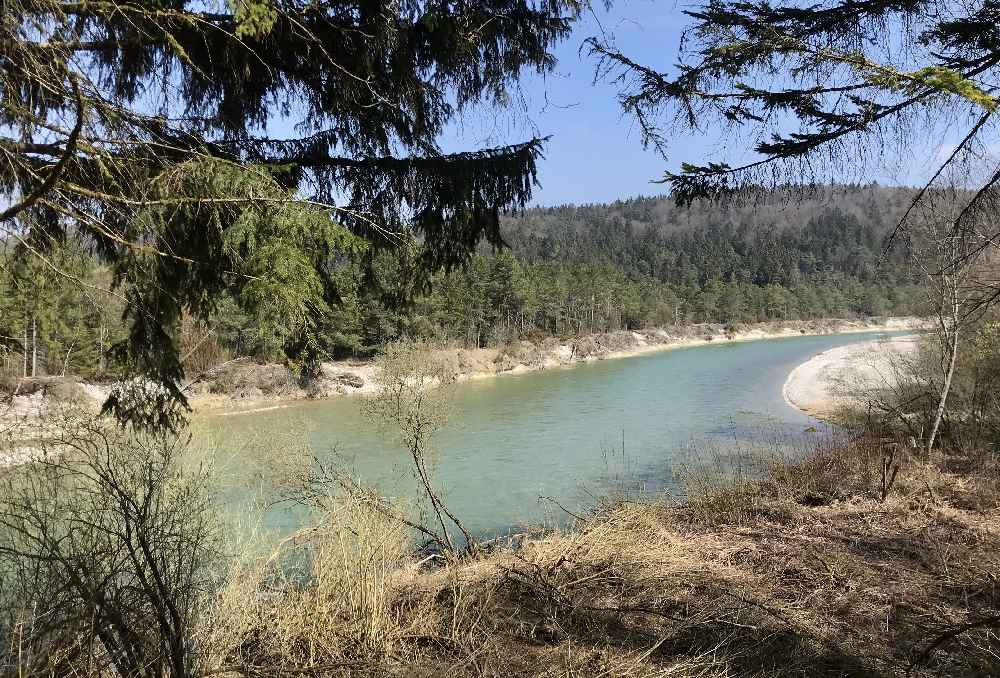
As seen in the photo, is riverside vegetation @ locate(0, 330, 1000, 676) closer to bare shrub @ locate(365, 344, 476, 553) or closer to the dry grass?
the dry grass

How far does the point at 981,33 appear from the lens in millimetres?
2238

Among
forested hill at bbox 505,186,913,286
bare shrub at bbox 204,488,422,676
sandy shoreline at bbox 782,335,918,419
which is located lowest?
sandy shoreline at bbox 782,335,918,419

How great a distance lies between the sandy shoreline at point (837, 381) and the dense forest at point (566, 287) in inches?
154

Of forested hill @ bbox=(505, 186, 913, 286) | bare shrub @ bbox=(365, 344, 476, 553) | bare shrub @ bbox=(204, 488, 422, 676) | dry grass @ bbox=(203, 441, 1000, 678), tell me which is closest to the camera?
bare shrub @ bbox=(204, 488, 422, 676)

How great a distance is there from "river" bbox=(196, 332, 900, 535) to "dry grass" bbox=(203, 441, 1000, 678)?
223 centimetres

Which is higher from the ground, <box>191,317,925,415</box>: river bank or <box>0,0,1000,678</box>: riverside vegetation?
<box>0,0,1000,678</box>: riverside vegetation

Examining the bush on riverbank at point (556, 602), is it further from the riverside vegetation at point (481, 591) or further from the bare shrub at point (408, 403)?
the bare shrub at point (408, 403)

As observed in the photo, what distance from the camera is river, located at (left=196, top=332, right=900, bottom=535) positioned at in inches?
429

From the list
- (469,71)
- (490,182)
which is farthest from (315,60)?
(490,182)

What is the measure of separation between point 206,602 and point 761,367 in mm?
39901

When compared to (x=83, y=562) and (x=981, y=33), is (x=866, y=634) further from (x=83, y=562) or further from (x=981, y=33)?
(x=83, y=562)

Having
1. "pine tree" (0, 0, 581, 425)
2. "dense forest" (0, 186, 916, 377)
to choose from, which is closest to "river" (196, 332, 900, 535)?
"dense forest" (0, 186, 916, 377)

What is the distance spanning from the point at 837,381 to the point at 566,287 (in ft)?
112

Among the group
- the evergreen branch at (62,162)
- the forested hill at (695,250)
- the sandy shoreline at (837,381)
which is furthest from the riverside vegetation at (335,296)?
the forested hill at (695,250)
